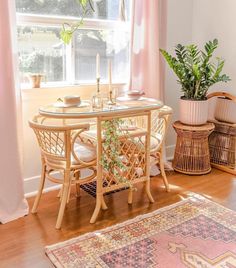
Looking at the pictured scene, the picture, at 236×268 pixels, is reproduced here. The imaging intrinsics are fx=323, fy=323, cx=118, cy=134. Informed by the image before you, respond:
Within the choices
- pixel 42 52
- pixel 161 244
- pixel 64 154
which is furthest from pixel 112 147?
pixel 42 52

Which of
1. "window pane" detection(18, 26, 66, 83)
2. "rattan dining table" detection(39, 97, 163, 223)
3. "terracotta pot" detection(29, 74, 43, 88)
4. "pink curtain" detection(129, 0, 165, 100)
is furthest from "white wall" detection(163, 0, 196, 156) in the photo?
"terracotta pot" detection(29, 74, 43, 88)

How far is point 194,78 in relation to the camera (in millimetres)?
3197

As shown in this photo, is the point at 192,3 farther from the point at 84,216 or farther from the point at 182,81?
the point at 84,216

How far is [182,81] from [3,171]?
1.90 meters

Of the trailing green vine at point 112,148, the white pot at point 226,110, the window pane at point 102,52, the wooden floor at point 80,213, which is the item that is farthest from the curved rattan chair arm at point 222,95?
the trailing green vine at point 112,148

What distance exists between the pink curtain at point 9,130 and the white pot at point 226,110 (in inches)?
84.6

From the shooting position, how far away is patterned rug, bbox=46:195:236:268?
1.92 meters

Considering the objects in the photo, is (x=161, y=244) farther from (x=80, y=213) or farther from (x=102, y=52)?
(x=102, y=52)

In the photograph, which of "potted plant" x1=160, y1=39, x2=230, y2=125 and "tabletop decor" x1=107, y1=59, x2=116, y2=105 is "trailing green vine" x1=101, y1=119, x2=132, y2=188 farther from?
"potted plant" x1=160, y1=39, x2=230, y2=125

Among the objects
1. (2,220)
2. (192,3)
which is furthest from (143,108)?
(192,3)

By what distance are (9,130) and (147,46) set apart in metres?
1.57

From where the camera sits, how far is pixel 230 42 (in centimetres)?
349

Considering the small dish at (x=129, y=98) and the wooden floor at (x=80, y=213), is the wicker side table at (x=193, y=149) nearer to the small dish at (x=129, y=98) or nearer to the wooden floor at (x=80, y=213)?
the wooden floor at (x=80, y=213)

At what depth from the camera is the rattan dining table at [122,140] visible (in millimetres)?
2283
